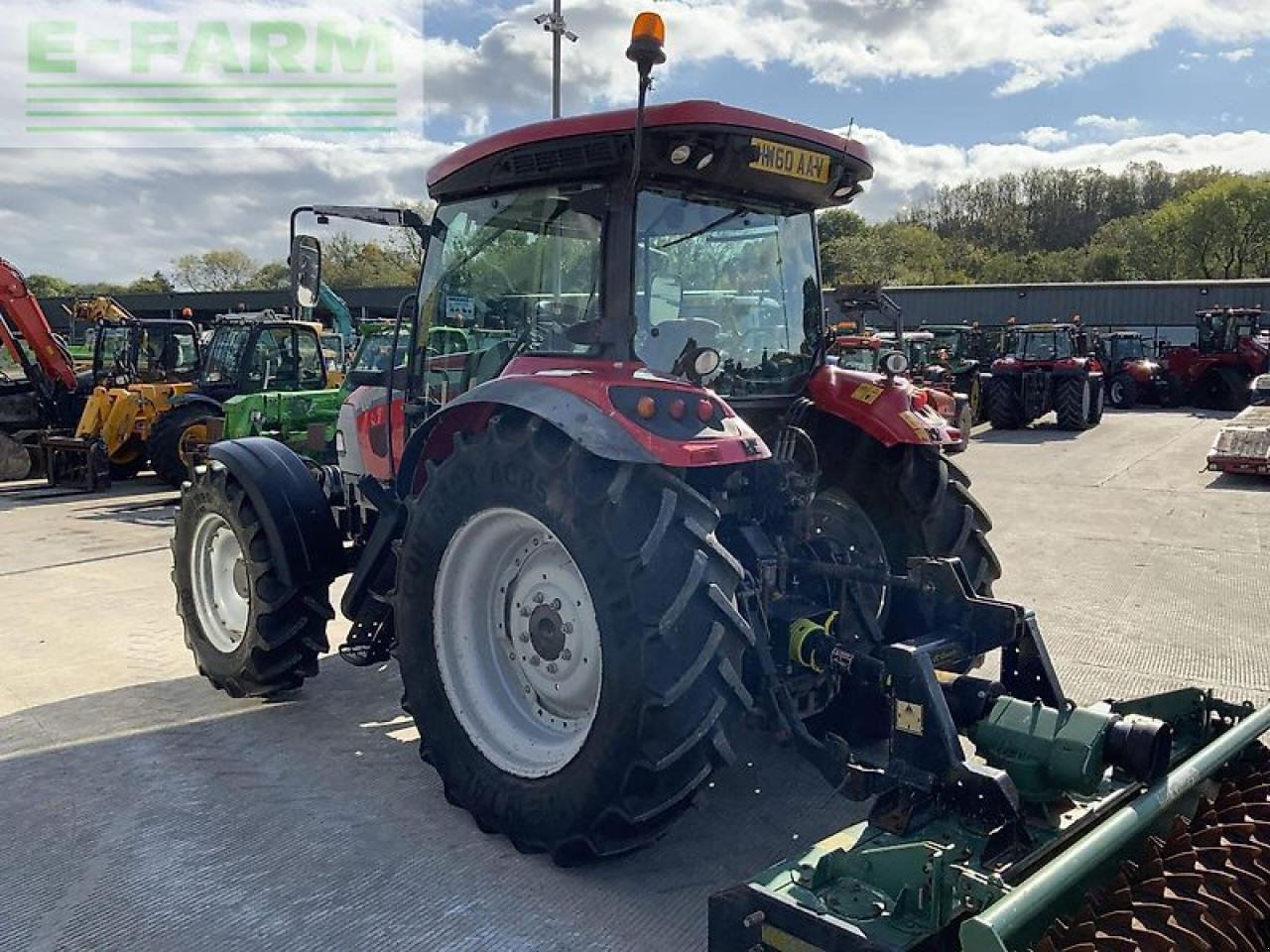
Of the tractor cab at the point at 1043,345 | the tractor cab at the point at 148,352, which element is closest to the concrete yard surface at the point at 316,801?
the tractor cab at the point at 148,352

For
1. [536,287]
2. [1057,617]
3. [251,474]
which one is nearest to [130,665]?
[251,474]

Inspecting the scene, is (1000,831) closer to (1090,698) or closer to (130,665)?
(1090,698)

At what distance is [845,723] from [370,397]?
8.37ft

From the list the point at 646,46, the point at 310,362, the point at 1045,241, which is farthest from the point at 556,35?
the point at 1045,241

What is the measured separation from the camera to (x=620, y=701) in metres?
2.78

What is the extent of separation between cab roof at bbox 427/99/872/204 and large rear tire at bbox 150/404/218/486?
9.70 m

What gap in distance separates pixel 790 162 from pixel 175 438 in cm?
1085

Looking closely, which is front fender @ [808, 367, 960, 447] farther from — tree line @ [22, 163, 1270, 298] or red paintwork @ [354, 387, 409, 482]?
tree line @ [22, 163, 1270, 298]

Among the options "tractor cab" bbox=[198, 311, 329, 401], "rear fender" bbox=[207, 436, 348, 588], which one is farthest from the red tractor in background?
"rear fender" bbox=[207, 436, 348, 588]

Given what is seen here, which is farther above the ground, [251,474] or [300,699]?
[251,474]

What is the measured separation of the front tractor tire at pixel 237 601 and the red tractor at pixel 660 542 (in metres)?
0.02

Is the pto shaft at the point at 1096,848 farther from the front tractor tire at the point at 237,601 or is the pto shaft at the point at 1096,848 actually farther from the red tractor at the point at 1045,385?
the red tractor at the point at 1045,385

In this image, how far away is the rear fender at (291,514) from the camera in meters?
4.24

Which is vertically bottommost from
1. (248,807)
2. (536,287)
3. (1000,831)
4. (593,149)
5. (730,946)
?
(248,807)
